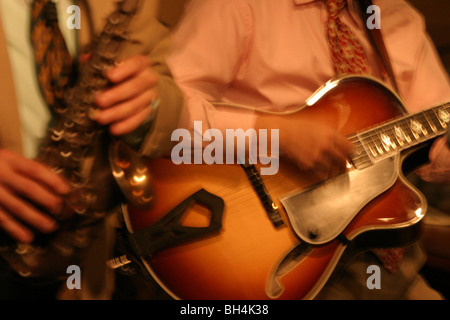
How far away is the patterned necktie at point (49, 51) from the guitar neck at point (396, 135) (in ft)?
2.15

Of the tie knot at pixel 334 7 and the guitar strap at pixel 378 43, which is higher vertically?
the tie knot at pixel 334 7

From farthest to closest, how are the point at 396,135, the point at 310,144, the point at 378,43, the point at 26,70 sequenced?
1. the point at 378,43
2. the point at 396,135
3. the point at 310,144
4. the point at 26,70

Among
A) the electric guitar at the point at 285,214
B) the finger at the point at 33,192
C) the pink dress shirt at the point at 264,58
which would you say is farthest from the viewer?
the pink dress shirt at the point at 264,58

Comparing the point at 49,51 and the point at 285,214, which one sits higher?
the point at 49,51

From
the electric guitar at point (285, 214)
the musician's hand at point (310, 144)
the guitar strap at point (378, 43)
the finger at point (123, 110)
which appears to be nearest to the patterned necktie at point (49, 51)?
the finger at point (123, 110)

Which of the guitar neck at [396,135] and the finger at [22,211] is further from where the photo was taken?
the guitar neck at [396,135]

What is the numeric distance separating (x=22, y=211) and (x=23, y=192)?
3cm

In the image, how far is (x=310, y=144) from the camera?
84 cm

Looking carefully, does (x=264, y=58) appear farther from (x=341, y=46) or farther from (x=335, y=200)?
(x=335, y=200)

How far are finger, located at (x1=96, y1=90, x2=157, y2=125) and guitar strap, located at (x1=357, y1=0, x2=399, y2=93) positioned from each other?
72 cm

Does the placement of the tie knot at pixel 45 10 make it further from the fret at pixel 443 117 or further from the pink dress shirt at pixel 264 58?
the fret at pixel 443 117

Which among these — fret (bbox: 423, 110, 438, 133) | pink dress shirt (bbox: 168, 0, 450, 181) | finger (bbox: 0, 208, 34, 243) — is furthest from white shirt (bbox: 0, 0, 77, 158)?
fret (bbox: 423, 110, 438, 133)

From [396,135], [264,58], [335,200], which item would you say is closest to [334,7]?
[264,58]

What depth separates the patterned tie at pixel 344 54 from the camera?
98 cm
